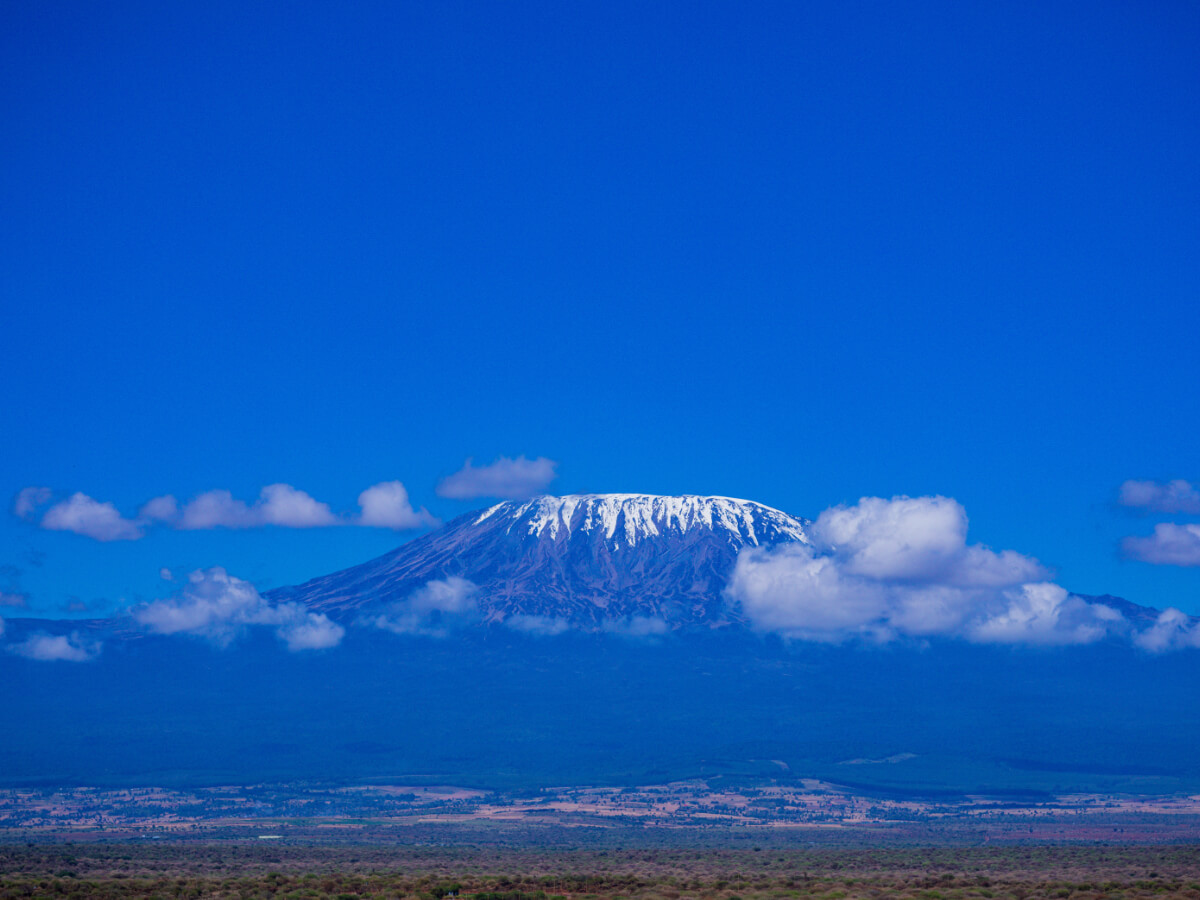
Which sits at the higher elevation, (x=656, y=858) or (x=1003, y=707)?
(x=1003, y=707)

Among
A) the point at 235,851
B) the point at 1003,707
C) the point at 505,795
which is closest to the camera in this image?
the point at 235,851

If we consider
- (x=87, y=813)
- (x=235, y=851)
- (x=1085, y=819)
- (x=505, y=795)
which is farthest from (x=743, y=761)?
(x=235, y=851)

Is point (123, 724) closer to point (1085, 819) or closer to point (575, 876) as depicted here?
point (1085, 819)

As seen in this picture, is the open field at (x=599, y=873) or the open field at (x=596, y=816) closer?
the open field at (x=599, y=873)

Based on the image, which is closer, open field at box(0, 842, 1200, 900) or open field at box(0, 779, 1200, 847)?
open field at box(0, 842, 1200, 900)

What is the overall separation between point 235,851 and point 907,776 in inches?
4175

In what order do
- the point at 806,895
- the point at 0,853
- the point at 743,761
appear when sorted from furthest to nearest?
the point at 743,761, the point at 0,853, the point at 806,895

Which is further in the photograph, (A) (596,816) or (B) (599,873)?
(A) (596,816)

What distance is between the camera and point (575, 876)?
39906 millimetres

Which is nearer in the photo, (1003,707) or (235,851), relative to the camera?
(235,851)

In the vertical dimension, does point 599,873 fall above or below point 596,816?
above

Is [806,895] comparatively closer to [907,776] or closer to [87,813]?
[87,813]

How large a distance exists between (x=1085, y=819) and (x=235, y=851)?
7779 cm

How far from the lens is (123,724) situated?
178 meters
